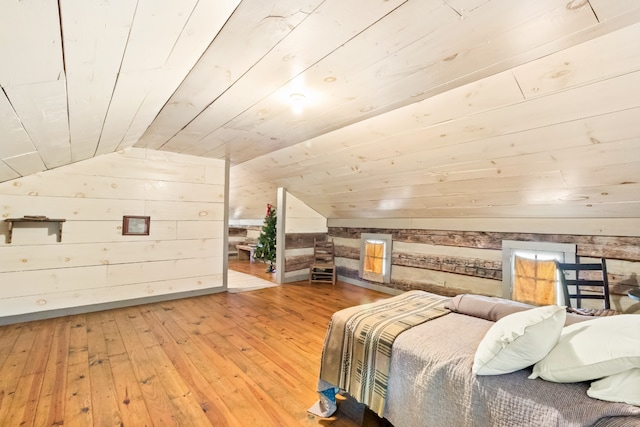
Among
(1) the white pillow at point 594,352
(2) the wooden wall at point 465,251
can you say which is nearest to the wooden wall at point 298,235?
(2) the wooden wall at point 465,251

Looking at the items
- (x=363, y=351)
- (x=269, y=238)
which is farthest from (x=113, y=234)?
(x=363, y=351)

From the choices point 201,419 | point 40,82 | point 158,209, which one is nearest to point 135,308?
point 158,209

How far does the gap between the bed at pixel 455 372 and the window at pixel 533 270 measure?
66.1 inches

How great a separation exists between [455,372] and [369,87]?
5.59ft

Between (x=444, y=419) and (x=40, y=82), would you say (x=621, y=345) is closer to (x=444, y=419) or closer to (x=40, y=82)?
(x=444, y=419)

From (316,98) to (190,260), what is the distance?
320 centimetres

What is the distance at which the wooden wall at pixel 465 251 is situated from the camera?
106 inches

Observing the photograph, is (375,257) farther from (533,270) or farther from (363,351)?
(363,351)

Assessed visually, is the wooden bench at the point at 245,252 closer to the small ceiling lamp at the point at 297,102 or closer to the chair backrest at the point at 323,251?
the chair backrest at the point at 323,251

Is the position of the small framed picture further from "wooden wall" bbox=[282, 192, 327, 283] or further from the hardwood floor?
"wooden wall" bbox=[282, 192, 327, 283]

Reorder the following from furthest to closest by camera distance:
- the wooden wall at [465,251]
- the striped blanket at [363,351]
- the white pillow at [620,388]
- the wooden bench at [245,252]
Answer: the wooden bench at [245,252] → the wooden wall at [465,251] → the striped blanket at [363,351] → the white pillow at [620,388]

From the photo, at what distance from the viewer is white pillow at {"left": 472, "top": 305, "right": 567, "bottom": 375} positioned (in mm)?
1168

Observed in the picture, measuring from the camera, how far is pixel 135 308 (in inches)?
145

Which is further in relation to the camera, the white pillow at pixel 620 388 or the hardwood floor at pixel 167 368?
the hardwood floor at pixel 167 368
